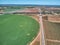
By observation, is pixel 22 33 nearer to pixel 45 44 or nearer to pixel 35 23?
pixel 35 23

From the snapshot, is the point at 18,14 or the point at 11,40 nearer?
the point at 11,40

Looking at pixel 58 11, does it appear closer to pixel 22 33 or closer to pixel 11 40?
pixel 22 33

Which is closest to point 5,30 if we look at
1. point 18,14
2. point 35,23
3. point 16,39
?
point 16,39

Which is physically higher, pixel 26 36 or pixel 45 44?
pixel 45 44

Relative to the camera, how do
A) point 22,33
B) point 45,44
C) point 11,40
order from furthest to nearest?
point 22,33
point 11,40
point 45,44

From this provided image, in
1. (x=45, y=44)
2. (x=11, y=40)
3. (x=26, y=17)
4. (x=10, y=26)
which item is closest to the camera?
(x=45, y=44)

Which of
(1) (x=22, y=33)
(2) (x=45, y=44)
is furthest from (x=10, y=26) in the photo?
(2) (x=45, y=44)

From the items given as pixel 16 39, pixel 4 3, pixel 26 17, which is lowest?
pixel 16 39
